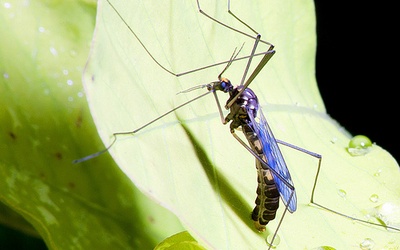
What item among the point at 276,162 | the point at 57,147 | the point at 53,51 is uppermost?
the point at 53,51

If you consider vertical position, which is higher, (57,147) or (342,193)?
(57,147)

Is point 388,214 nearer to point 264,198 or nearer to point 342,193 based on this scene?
point 342,193

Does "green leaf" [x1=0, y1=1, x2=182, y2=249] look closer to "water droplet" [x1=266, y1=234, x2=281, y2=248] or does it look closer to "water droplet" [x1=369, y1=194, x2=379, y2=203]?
"water droplet" [x1=266, y1=234, x2=281, y2=248]

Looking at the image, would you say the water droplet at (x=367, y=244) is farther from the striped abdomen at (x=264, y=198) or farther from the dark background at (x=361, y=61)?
the dark background at (x=361, y=61)

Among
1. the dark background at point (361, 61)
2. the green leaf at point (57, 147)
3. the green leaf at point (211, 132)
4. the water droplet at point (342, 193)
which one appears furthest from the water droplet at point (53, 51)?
the dark background at point (361, 61)

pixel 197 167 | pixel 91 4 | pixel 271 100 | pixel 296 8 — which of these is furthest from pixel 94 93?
pixel 296 8

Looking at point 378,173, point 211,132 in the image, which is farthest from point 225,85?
point 378,173
